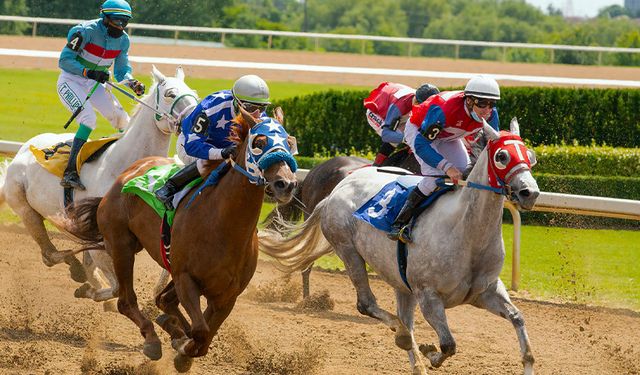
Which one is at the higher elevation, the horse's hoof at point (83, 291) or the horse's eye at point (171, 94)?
the horse's eye at point (171, 94)

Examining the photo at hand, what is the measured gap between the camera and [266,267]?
10195mm

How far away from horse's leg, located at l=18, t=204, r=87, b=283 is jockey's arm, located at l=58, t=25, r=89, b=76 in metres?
1.18

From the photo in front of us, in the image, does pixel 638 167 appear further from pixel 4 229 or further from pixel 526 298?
pixel 4 229

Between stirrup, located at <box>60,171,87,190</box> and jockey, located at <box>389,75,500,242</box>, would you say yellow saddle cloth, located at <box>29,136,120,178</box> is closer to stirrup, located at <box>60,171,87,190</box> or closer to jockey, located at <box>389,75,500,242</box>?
stirrup, located at <box>60,171,87,190</box>

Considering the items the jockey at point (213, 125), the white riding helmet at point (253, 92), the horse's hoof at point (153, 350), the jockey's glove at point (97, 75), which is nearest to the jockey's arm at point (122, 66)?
the jockey's glove at point (97, 75)

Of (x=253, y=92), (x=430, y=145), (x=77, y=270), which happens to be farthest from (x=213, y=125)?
(x=77, y=270)

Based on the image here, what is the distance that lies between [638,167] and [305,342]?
22.6 feet

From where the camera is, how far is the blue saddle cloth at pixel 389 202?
6337 mm

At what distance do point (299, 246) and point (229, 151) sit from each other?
77.6 inches

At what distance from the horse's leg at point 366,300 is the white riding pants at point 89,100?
2375mm

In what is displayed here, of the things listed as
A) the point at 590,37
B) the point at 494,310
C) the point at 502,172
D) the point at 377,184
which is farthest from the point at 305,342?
the point at 590,37

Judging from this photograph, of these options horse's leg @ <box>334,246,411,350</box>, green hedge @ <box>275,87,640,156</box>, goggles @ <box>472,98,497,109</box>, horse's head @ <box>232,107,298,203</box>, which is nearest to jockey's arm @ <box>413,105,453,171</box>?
goggles @ <box>472,98,497,109</box>

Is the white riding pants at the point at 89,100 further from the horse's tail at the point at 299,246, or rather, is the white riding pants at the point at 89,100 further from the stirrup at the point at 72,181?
the horse's tail at the point at 299,246

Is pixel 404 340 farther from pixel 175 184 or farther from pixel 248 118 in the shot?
pixel 248 118
